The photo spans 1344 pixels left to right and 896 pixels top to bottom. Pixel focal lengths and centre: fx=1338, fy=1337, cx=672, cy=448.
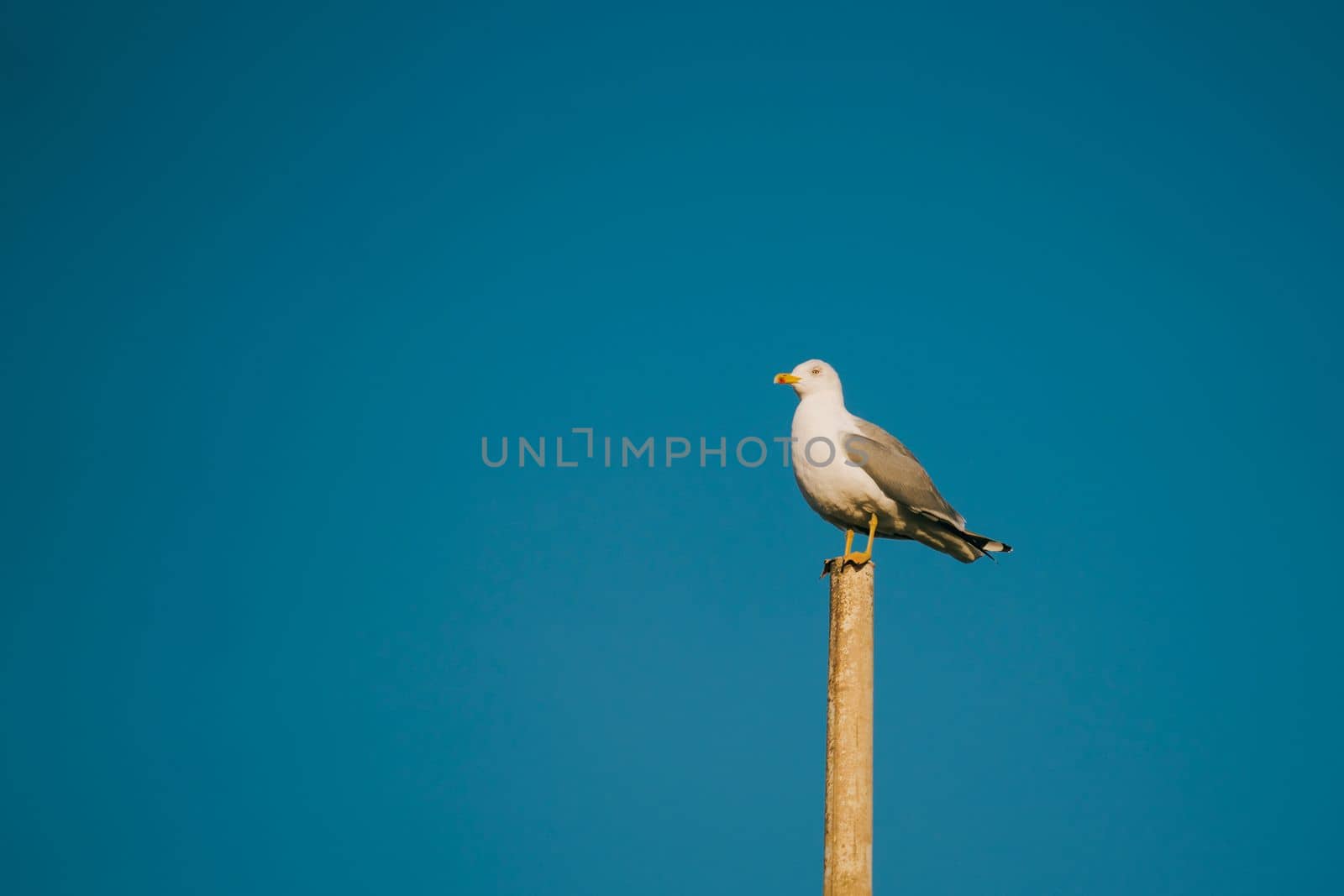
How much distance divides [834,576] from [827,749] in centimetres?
122

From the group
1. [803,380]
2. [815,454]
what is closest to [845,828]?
[815,454]

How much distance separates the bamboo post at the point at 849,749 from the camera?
27.9ft

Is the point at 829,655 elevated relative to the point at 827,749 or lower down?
elevated

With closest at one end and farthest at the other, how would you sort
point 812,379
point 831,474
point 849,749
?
point 849,749, point 831,474, point 812,379

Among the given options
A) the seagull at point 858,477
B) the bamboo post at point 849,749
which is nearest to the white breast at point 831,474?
the seagull at point 858,477

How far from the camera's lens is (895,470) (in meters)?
11.9

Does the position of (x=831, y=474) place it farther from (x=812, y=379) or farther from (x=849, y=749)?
(x=849, y=749)

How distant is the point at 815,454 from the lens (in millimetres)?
11945

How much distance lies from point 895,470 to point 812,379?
1.34 m

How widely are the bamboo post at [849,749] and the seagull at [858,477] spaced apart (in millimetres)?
2633

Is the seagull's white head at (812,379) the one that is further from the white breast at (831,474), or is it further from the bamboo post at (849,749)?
the bamboo post at (849,749)

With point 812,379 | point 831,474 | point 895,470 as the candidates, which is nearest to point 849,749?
point 831,474

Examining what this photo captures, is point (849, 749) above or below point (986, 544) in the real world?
below

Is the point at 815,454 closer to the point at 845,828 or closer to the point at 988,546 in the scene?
the point at 988,546
